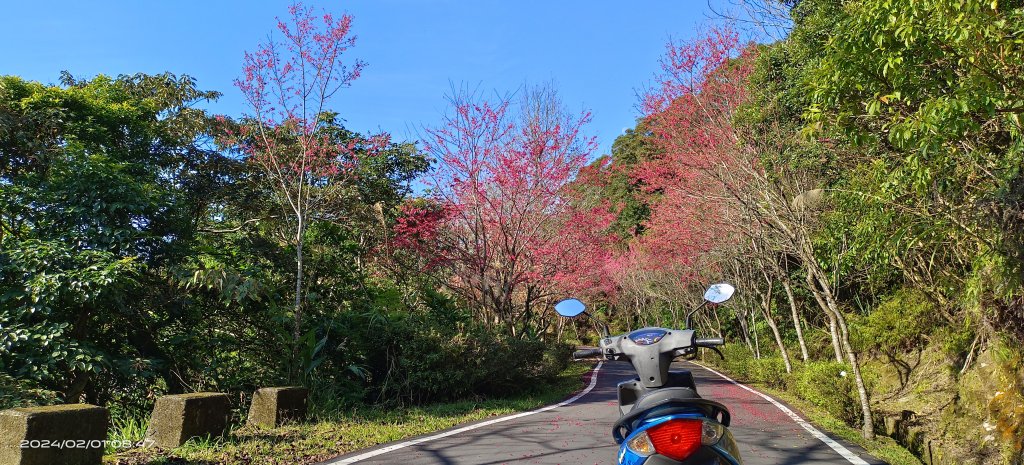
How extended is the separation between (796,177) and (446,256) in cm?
767

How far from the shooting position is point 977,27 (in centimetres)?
472

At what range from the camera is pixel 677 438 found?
9.38 ft

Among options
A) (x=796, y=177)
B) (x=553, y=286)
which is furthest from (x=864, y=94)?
(x=553, y=286)

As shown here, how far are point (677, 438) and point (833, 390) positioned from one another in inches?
324

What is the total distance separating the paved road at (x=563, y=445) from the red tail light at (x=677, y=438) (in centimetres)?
310

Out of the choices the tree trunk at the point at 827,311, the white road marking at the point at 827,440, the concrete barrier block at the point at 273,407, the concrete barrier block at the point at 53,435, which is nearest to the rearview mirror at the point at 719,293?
the white road marking at the point at 827,440

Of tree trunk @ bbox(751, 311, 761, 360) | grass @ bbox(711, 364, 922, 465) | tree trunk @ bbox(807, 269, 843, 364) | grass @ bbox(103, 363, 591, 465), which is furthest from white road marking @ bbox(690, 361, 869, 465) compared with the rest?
tree trunk @ bbox(751, 311, 761, 360)

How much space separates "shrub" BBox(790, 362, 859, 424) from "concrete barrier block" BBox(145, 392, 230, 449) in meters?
8.67

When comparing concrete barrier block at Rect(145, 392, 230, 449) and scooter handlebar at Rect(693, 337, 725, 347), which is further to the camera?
concrete barrier block at Rect(145, 392, 230, 449)

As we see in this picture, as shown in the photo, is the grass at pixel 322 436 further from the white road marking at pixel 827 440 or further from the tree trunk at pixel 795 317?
the tree trunk at pixel 795 317

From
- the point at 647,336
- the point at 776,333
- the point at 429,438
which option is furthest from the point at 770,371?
the point at 647,336

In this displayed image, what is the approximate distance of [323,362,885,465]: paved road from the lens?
5906 mm

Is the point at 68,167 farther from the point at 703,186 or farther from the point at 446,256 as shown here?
the point at 703,186

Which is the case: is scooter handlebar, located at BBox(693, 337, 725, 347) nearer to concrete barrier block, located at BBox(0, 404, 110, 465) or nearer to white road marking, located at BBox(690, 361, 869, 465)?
white road marking, located at BBox(690, 361, 869, 465)
